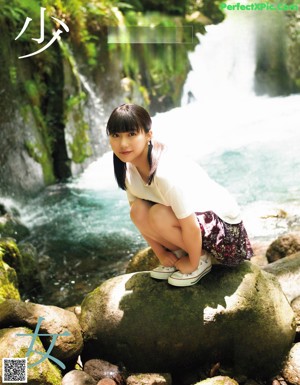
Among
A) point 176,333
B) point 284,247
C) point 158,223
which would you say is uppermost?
point 158,223

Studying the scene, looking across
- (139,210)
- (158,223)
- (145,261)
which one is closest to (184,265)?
(158,223)

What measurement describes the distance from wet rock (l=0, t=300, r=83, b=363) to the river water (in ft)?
4.12

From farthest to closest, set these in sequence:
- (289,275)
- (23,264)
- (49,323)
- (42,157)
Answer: (42,157) → (23,264) → (289,275) → (49,323)

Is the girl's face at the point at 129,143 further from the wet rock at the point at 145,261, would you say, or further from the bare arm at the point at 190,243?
the wet rock at the point at 145,261

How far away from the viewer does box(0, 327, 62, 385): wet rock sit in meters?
2.18

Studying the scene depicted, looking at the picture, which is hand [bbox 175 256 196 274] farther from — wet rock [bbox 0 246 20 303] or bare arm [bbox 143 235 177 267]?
wet rock [bbox 0 246 20 303]

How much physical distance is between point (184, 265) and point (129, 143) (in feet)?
2.77

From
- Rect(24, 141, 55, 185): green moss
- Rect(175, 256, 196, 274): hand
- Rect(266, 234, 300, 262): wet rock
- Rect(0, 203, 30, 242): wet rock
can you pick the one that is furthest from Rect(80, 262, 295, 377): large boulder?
Rect(24, 141, 55, 185): green moss

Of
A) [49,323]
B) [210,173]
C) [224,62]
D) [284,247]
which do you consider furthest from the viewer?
[224,62]

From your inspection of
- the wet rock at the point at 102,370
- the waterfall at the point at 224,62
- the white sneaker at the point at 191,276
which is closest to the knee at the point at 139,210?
the white sneaker at the point at 191,276

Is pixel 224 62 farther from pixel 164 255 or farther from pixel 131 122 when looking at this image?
pixel 131 122

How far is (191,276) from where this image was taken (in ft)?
8.52

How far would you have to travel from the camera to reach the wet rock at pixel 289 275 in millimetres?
3094

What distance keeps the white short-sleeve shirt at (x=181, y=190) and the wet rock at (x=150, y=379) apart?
94cm
